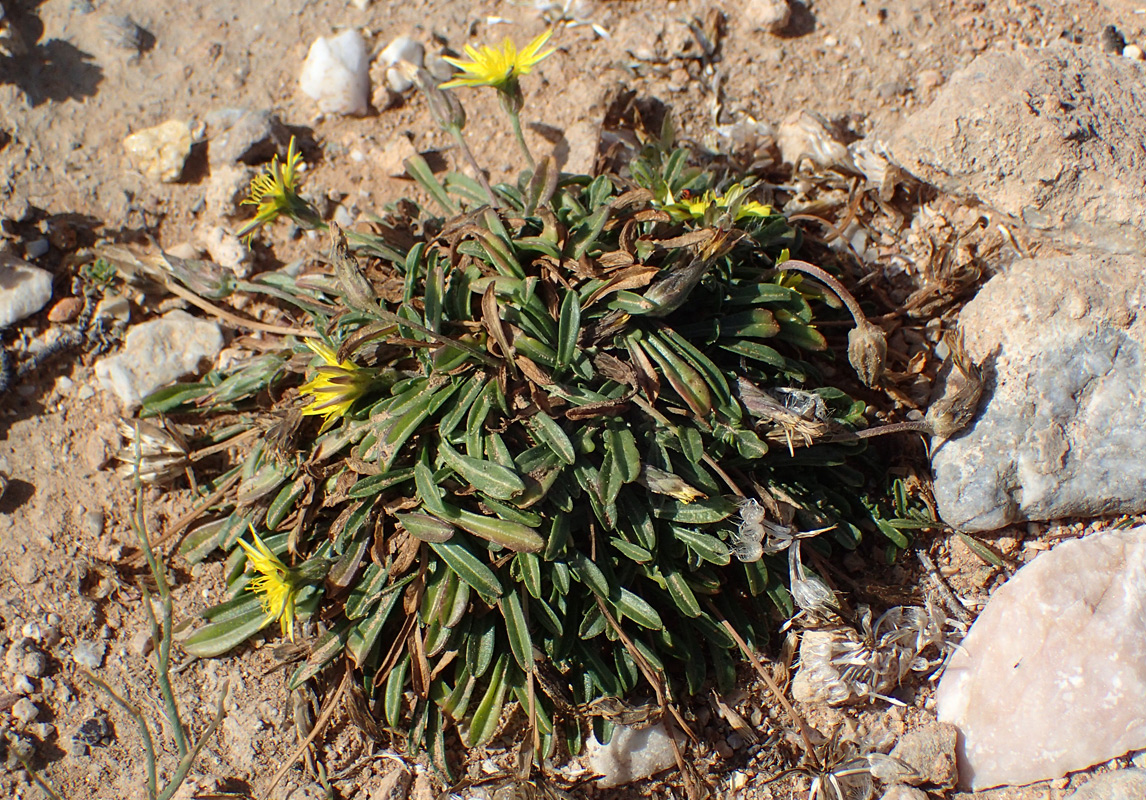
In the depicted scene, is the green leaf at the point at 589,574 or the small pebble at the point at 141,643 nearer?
the green leaf at the point at 589,574

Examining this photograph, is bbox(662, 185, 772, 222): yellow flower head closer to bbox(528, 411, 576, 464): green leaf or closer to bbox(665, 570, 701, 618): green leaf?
bbox(528, 411, 576, 464): green leaf

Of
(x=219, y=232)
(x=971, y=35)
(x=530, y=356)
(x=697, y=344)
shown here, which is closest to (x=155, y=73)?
(x=219, y=232)

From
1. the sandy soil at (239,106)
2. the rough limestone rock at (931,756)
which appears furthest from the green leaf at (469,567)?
the rough limestone rock at (931,756)

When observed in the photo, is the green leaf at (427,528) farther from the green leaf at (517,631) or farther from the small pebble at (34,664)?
the small pebble at (34,664)

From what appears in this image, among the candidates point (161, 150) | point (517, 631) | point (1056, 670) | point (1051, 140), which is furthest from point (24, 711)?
point (1051, 140)

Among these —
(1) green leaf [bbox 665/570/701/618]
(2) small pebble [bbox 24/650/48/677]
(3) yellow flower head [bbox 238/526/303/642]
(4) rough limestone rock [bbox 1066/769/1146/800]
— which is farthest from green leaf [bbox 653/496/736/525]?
(2) small pebble [bbox 24/650/48/677]

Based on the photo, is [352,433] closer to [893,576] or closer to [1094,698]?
[893,576]

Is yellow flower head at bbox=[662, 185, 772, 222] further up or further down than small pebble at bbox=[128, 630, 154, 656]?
further up
